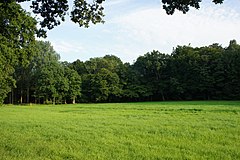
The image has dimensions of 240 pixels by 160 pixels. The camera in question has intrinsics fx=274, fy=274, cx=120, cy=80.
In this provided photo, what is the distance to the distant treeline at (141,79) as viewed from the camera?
249 ft

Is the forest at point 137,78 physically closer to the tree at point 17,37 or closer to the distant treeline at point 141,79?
the distant treeline at point 141,79

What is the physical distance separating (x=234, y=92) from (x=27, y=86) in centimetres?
5825

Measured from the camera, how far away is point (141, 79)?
88.2 meters

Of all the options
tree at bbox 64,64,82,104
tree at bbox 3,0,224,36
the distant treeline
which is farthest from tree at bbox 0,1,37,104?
tree at bbox 64,64,82,104

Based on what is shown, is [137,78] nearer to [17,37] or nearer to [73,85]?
[73,85]

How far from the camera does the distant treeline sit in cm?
7575

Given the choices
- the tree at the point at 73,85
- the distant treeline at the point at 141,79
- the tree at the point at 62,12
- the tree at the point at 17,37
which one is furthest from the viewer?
the tree at the point at 73,85

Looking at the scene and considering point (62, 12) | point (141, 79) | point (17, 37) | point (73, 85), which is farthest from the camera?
point (141, 79)

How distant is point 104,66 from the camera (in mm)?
92312

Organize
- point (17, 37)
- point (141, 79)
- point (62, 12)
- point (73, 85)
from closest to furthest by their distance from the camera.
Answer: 1. point (62, 12)
2. point (17, 37)
3. point (73, 85)
4. point (141, 79)

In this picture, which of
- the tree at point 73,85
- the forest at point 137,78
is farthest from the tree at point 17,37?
the tree at point 73,85

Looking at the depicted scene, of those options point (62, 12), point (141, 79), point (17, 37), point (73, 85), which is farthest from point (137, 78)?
point (62, 12)

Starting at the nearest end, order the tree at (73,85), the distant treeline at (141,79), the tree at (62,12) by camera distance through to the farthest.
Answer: the tree at (62,12) < the distant treeline at (141,79) < the tree at (73,85)

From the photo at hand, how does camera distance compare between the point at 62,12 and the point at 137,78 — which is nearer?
the point at 62,12
